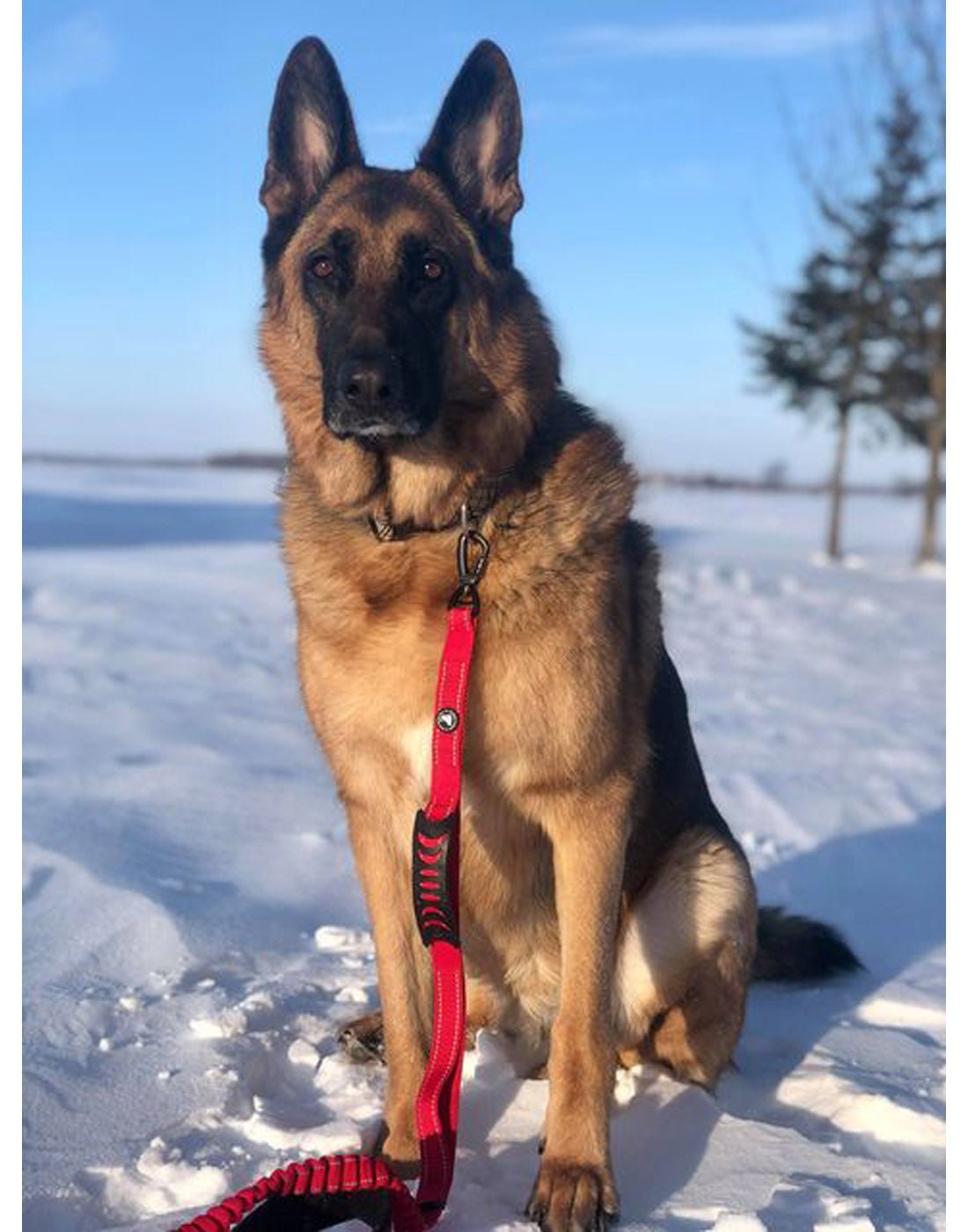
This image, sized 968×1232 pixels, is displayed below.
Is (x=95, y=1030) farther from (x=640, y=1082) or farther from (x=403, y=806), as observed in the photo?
(x=640, y=1082)

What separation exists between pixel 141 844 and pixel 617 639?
2.29 meters

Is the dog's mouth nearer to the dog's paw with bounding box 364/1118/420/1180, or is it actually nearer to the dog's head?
the dog's head

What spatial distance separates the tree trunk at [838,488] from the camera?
20641 millimetres

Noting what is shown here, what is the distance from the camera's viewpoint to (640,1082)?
2.98 meters

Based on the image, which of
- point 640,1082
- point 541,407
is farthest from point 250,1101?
point 541,407

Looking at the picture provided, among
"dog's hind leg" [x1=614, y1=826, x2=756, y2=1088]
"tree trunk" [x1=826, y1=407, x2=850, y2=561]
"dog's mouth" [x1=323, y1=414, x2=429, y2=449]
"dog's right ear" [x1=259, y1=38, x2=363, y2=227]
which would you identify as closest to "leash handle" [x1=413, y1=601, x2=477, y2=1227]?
"dog's mouth" [x1=323, y1=414, x2=429, y2=449]

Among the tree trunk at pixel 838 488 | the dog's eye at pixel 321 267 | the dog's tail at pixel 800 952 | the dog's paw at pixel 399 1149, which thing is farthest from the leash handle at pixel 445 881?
the tree trunk at pixel 838 488

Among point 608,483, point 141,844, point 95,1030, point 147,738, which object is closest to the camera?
point 608,483

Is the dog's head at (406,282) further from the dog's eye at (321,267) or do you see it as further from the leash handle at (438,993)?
the leash handle at (438,993)

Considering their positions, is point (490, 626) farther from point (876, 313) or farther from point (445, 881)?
point (876, 313)

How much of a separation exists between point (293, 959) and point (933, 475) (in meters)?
19.5

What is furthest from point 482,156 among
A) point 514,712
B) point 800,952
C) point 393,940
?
point 800,952

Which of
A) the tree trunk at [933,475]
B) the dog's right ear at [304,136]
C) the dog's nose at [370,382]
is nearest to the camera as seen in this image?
the dog's nose at [370,382]

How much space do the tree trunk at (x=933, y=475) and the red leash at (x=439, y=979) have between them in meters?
19.3
